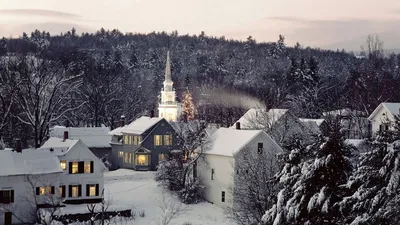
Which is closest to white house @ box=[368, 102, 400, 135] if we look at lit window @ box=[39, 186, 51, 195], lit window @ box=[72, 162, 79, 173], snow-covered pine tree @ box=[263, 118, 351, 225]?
lit window @ box=[72, 162, 79, 173]

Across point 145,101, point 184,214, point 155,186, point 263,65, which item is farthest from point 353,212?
point 263,65

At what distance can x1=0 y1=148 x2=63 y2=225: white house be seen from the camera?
41156 millimetres

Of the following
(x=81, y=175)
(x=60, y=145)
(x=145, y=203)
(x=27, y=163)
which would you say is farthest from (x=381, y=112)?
(x=27, y=163)

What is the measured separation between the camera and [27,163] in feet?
141

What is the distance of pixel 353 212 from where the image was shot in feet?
71.9

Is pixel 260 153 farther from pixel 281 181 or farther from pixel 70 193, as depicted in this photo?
pixel 281 181

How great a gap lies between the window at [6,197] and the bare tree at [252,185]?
1423 cm

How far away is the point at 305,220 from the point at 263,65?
138137 millimetres

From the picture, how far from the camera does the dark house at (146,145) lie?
2318 inches

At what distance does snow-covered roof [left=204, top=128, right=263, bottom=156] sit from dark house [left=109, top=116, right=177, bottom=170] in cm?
962

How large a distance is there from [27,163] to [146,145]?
694 inches

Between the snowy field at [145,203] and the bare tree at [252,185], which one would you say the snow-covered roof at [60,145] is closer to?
the snowy field at [145,203]

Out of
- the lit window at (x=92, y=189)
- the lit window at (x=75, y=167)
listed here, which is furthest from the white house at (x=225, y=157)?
the lit window at (x=75, y=167)

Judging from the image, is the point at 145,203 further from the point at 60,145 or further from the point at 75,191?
the point at 60,145
